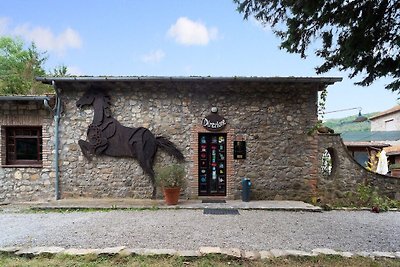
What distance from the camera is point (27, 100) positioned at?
845 cm

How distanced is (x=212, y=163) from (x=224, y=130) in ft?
3.50

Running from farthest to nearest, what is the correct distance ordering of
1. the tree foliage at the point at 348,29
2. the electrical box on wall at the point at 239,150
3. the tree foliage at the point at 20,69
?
the tree foliage at the point at 20,69
the electrical box on wall at the point at 239,150
the tree foliage at the point at 348,29

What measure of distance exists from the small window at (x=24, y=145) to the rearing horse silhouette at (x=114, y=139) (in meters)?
1.39

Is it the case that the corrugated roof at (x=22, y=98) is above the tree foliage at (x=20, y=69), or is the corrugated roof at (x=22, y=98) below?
below

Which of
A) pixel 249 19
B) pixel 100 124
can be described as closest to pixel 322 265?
pixel 249 19

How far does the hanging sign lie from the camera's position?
8.59 metres

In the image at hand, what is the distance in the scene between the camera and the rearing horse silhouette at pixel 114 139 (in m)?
8.54

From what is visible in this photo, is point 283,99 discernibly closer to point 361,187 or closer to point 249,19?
point 361,187

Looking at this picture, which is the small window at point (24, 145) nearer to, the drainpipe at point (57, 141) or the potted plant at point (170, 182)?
the drainpipe at point (57, 141)

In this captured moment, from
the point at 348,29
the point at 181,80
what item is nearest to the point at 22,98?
the point at 181,80

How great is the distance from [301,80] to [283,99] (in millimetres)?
763

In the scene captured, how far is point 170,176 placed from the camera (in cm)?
784

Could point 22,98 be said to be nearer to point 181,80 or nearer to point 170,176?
point 181,80

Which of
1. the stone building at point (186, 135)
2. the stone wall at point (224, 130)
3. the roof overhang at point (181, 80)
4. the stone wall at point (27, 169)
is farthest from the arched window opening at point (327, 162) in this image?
the stone wall at point (27, 169)
